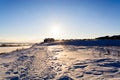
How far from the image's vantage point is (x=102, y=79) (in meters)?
8.97

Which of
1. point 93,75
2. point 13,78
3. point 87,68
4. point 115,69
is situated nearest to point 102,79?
point 93,75

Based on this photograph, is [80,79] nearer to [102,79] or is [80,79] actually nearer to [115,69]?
[102,79]

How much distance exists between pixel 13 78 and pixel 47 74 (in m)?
1.83

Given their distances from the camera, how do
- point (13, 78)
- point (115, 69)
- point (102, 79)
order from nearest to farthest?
1. point (102, 79)
2. point (115, 69)
3. point (13, 78)

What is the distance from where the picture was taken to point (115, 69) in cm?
1036

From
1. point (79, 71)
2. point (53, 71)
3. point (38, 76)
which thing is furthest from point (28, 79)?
point (79, 71)

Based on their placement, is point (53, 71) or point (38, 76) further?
point (53, 71)

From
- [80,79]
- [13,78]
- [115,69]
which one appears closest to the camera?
[80,79]

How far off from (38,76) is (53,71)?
41.6 inches

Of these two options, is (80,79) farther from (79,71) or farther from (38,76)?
(38,76)

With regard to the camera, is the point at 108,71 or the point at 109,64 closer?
the point at 108,71

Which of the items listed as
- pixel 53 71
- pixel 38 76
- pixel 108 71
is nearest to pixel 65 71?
pixel 53 71

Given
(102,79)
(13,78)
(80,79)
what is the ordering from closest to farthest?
(102,79)
(80,79)
(13,78)

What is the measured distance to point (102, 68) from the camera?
10.9 m
